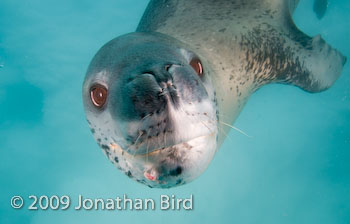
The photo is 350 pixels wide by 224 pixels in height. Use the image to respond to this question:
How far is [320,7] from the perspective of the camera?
632 centimetres

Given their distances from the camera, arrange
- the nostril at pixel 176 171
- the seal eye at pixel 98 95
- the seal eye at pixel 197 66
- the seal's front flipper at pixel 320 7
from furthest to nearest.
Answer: the seal's front flipper at pixel 320 7
the seal eye at pixel 197 66
the seal eye at pixel 98 95
the nostril at pixel 176 171

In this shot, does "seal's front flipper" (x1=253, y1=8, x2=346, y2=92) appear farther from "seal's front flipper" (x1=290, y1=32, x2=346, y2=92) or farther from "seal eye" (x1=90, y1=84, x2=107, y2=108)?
"seal eye" (x1=90, y1=84, x2=107, y2=108)

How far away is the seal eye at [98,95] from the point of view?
4.29ft

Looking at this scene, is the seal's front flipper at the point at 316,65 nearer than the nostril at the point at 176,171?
No

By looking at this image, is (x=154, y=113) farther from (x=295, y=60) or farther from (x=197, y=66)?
(x=295, y=60)

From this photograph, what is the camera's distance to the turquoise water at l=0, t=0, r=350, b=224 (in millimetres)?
5992

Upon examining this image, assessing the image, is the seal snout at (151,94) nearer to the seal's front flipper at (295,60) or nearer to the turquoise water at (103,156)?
the seal's front flipper at (295,60)

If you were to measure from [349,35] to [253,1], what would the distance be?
4460 mm

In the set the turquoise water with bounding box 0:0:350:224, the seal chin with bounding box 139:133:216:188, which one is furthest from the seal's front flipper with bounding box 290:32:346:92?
the turquoise water with bounding box 0:0:350:224

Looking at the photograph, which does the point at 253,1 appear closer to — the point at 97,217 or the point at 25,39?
the point at 97,217

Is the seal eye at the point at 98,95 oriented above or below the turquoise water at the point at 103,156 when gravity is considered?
above

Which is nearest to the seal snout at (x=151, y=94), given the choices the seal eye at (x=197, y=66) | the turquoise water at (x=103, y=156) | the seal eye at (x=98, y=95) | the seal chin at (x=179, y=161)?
the seal chin at (x=179, y=161)

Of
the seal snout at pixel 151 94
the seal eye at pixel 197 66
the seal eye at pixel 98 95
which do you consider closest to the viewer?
the seal snout at pixel 151 94

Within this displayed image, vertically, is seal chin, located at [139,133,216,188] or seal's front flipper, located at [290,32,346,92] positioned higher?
seal chin, located at [139,133,216,188]
